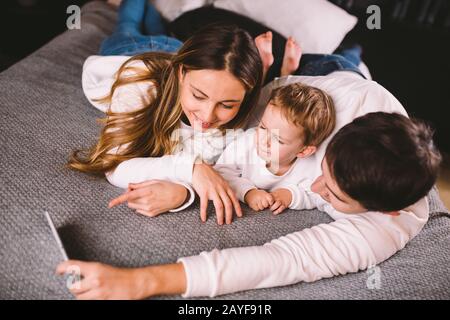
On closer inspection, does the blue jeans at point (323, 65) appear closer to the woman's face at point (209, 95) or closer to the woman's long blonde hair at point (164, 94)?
the woman's long blonde hair at point (164, 94)

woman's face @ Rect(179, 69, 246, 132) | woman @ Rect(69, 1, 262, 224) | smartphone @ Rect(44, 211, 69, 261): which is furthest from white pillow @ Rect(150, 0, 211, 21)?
smartphone @ Rect(44, 211, 69, 261)

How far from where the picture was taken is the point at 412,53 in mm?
1703

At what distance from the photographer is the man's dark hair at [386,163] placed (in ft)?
2.31

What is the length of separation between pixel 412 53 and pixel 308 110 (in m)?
1.04

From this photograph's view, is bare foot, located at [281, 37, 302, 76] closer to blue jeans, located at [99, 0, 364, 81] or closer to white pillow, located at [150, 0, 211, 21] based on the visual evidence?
blue jeans, located at [99, 0, 364, 81]

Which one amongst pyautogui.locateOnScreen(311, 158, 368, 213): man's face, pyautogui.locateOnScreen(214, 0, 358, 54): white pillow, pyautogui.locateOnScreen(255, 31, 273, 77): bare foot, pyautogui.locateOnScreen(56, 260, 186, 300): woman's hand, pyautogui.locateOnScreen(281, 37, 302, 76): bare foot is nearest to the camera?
pyautogui.locateOnScreen(56, 260, 186, 300): woman's hand

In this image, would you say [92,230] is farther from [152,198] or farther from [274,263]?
[274,263]

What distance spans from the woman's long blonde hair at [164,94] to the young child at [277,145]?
0.26 ft

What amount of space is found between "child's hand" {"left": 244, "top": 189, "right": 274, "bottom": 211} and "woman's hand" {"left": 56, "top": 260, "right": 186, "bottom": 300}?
0.30m

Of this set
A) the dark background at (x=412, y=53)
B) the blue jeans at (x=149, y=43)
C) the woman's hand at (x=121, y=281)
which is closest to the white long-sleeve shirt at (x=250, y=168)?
the woman's hand at (x=121, y=281)

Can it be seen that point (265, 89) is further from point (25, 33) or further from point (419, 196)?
point (25, 33)

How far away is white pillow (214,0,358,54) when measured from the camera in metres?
1.47

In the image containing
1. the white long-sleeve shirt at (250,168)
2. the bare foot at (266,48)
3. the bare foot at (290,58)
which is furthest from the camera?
the bare foot at (290,58)
